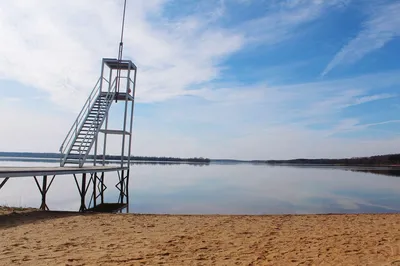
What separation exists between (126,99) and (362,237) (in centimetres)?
1626

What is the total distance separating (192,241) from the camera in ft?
22.5

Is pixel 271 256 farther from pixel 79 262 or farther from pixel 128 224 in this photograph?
pixel 128 224

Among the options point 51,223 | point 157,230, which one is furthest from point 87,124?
point 157,230

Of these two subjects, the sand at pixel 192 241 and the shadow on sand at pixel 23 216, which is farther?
the shadow on sand at pixel 23 216

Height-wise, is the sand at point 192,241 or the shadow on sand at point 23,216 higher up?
the sand at point 192,241

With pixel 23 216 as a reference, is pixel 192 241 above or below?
above

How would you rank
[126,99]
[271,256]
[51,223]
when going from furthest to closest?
[126,99] → [51,223] → [271,256]

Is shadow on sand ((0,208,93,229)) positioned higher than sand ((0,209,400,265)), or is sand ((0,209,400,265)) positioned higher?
sand ((0,209,400,265))

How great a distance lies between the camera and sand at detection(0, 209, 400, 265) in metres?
5.37

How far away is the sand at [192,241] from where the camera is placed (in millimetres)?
5371

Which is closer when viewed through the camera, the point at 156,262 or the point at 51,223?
the point at 156,262

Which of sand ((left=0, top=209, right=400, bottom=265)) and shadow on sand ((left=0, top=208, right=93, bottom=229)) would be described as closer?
sand ((left=0, top=209, right=400, bottom=265))

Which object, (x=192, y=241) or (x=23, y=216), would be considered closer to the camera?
(x=192, y=241)

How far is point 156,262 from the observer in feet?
17.0
